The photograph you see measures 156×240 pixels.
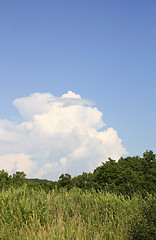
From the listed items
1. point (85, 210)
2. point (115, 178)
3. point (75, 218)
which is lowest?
point (75, 218)

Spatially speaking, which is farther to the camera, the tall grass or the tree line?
the tree line

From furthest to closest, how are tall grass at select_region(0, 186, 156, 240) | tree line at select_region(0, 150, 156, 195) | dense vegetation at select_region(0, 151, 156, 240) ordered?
tree line at select_region(0, 150, 156, 195), dense vegetation at select_region(0, 151, 156, 240), tall grass at select_region(0, 186, 156, 240)

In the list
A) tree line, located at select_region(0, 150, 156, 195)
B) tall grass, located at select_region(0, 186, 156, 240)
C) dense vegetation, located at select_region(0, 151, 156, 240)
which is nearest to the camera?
tall grass, located at select_region(0, 186, 156, 240)

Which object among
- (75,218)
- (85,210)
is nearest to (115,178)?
(85,210)

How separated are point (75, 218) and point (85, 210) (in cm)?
116

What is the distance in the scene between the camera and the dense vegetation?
775 centimetres

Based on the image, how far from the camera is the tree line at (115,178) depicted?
13.7 m

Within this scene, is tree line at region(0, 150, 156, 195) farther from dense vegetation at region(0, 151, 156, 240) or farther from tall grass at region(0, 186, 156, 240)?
tall grass at region(0, 186, 156, 240)

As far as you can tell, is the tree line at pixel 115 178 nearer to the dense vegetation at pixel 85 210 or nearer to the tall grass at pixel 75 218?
the dense vegetation at pixel 85 210

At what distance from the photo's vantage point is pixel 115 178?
1395 centimetres

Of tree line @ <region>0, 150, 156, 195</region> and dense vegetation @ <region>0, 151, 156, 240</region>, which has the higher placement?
tree line @ <region>0, 150, 156, 195</region>

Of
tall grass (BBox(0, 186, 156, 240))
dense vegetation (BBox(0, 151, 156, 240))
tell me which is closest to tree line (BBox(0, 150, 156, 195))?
dense vegetation (BBox(0, 151, 156, 240))

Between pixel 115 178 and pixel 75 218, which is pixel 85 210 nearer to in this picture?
pixel 75 218

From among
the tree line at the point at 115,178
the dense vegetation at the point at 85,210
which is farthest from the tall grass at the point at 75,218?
the tree line at the point at 115,178
